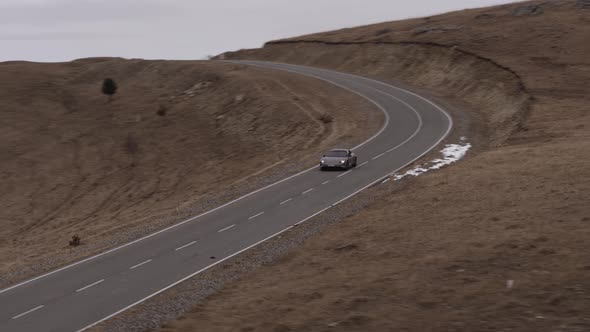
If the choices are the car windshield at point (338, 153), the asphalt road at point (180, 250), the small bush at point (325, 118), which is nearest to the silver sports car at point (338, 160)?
the car windshield at point (338, 153)

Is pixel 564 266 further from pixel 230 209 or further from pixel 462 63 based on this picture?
pixel 462 63

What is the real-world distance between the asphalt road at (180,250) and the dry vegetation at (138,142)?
183 cm

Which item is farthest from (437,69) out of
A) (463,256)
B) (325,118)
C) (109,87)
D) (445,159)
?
(463,256)

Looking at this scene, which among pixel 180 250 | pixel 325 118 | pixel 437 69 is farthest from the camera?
pixel 437 69

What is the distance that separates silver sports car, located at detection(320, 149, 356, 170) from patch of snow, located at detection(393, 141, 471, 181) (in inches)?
175

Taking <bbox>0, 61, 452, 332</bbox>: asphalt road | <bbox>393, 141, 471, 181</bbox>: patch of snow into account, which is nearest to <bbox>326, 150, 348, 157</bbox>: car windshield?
<bbox>0, 61, 452, 332</bbox>: asphalt road

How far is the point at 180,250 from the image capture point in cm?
2703

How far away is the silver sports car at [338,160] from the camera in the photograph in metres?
42.1

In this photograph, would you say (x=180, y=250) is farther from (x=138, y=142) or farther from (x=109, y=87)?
(x=109, y=87)

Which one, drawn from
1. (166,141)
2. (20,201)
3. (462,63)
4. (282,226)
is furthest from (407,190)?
(462,63)

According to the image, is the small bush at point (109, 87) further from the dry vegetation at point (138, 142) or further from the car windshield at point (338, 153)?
the car windshield at point (338, 153)

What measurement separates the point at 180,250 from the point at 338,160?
16.9 meters

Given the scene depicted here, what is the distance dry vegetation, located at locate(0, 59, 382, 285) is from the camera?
38.8 metres

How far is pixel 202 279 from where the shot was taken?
2258cm
